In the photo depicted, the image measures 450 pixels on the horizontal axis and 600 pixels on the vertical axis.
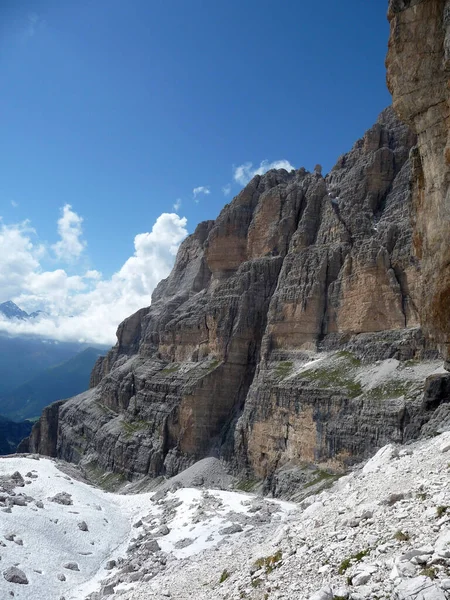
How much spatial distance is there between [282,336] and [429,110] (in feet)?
165

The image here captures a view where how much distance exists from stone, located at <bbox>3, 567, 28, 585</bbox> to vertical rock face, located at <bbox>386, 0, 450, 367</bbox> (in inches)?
1159

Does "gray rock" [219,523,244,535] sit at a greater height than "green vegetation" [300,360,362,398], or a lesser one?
lesser

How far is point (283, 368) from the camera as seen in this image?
67.3m

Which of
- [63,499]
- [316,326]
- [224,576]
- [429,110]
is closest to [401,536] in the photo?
[224,576]

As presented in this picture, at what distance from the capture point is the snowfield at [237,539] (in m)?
13.4

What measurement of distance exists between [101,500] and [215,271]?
184ft

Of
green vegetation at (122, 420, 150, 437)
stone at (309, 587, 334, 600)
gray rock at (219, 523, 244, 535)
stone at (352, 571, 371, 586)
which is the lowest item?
green vegetation at (122, 420, 150, 437)

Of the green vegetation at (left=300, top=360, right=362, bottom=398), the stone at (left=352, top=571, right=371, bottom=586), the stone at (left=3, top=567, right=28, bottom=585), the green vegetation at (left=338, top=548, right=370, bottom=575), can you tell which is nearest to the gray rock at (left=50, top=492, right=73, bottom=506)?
the stone at (left=3, top=567, right=28, bottom=585)

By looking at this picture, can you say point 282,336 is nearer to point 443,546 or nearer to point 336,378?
point 336,378

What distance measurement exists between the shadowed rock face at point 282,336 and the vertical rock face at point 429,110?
23683mm

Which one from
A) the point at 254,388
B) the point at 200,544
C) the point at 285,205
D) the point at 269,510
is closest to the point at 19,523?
the point at 200,544

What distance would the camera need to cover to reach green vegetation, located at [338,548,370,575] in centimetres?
1415

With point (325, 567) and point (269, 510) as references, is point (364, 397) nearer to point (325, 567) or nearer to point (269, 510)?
point (269, 510)

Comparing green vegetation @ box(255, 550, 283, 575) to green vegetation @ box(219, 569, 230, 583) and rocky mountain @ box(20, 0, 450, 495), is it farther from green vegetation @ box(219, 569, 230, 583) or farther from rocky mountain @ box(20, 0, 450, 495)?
rocky mountain @ box(20, 0, 450, 495)
